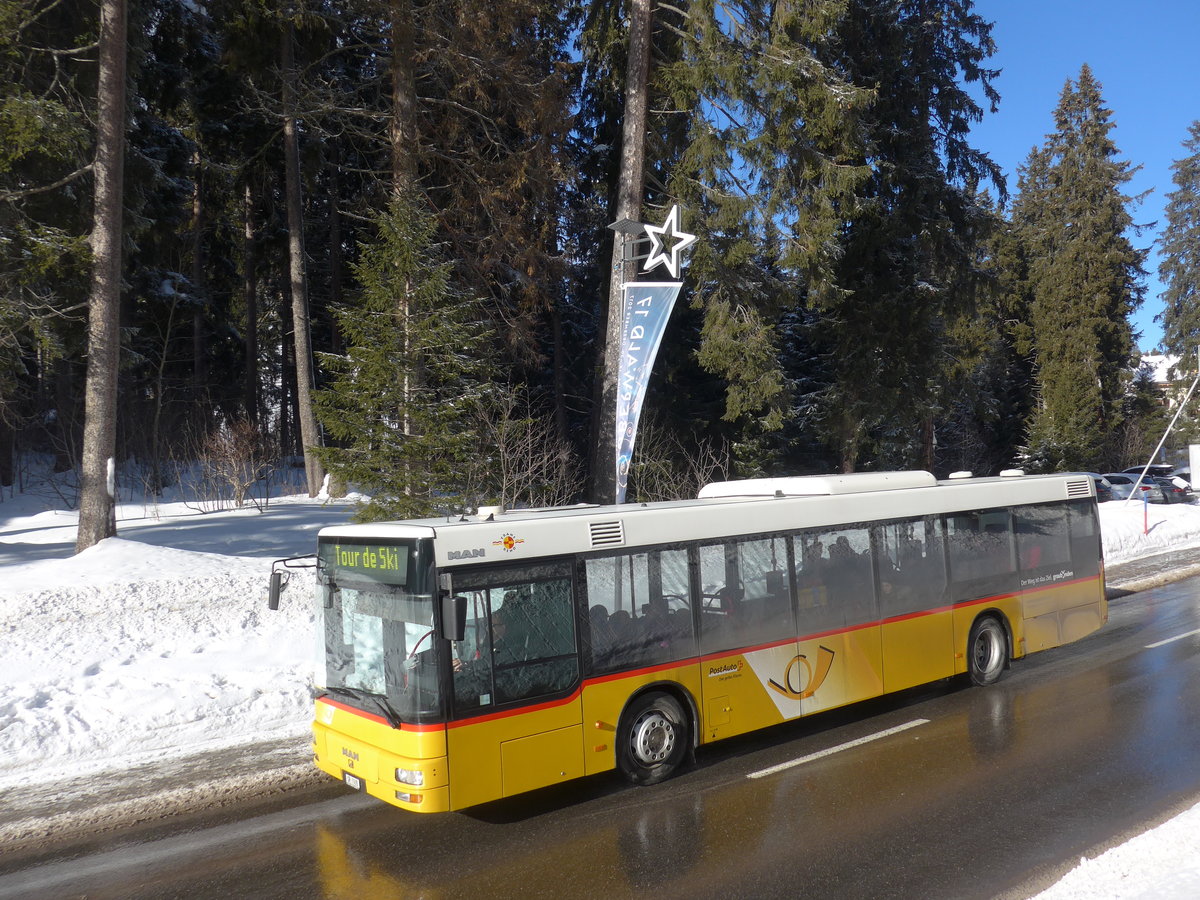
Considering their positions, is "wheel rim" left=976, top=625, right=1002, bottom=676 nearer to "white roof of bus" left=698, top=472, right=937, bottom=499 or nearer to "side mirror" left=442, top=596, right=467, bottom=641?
"white roof of bus" left=698, top=472, right=937, bottom=499

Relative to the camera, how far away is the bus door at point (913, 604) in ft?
31.2

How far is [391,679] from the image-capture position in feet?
21.8

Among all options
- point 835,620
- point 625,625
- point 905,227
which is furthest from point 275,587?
point 905,227

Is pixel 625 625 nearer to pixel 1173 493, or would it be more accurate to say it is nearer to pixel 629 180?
pixel 629 180

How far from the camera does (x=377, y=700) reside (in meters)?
6.70

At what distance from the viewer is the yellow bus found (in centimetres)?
652

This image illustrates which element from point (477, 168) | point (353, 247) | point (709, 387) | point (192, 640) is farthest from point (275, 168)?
point (192, 640)

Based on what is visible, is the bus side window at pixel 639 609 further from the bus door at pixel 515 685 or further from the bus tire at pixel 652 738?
the bus tire at pixel 652 738

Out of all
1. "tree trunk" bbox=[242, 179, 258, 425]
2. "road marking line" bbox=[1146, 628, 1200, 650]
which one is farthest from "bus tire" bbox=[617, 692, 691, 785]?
"tree trunk" bbox=[242, 179, 258, 425]

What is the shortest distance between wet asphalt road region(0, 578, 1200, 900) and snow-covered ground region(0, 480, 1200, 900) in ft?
2.76

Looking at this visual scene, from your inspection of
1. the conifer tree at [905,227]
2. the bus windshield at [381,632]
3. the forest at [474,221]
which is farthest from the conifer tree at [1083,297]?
the bus windshield at [381,632]

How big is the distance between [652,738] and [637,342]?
A: 731 centimetres

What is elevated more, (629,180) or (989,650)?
(629,180)

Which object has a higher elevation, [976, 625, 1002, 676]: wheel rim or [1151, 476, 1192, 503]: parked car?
[1151, 476, 1192, 503]: parked car
